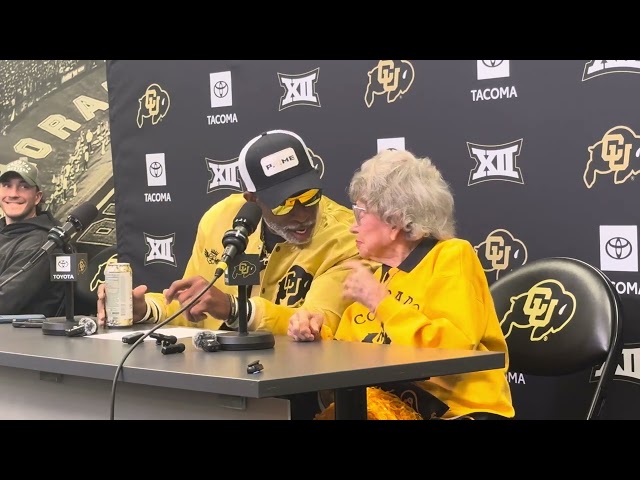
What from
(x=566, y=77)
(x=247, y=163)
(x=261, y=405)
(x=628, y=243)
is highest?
(x=566, y=77)

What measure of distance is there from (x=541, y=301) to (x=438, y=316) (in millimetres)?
508

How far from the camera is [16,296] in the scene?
4375mm

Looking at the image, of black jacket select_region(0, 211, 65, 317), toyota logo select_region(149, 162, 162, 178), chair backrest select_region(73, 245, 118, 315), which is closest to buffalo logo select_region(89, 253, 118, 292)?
chair backrest select_region(73, 245, 118, 315)

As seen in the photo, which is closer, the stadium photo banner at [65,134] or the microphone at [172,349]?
the microphone at [172,349]

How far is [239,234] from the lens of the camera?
86.8 inches

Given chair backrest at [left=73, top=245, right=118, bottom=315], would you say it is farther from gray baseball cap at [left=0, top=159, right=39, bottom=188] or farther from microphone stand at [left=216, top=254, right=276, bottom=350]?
microphone stand at [left=216, top=254, right=276, bottom=350]

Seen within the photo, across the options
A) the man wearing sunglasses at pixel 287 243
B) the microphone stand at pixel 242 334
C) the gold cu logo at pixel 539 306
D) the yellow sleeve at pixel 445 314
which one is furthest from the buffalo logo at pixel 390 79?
the microphone stand at pixel 242 334

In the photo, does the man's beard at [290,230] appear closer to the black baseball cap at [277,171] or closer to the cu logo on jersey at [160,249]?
the black baseball cap at [277,171]

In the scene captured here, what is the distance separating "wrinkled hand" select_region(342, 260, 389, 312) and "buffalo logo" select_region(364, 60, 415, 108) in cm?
127

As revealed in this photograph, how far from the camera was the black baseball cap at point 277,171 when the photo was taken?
2917 mm

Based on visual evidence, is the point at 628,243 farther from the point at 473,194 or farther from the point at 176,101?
the point at 176,101

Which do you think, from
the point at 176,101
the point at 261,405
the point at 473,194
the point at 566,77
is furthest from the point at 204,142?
the point at 261,405

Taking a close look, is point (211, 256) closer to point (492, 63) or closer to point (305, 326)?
point (305, 326)

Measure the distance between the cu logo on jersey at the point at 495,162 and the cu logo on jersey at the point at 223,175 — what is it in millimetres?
1235
